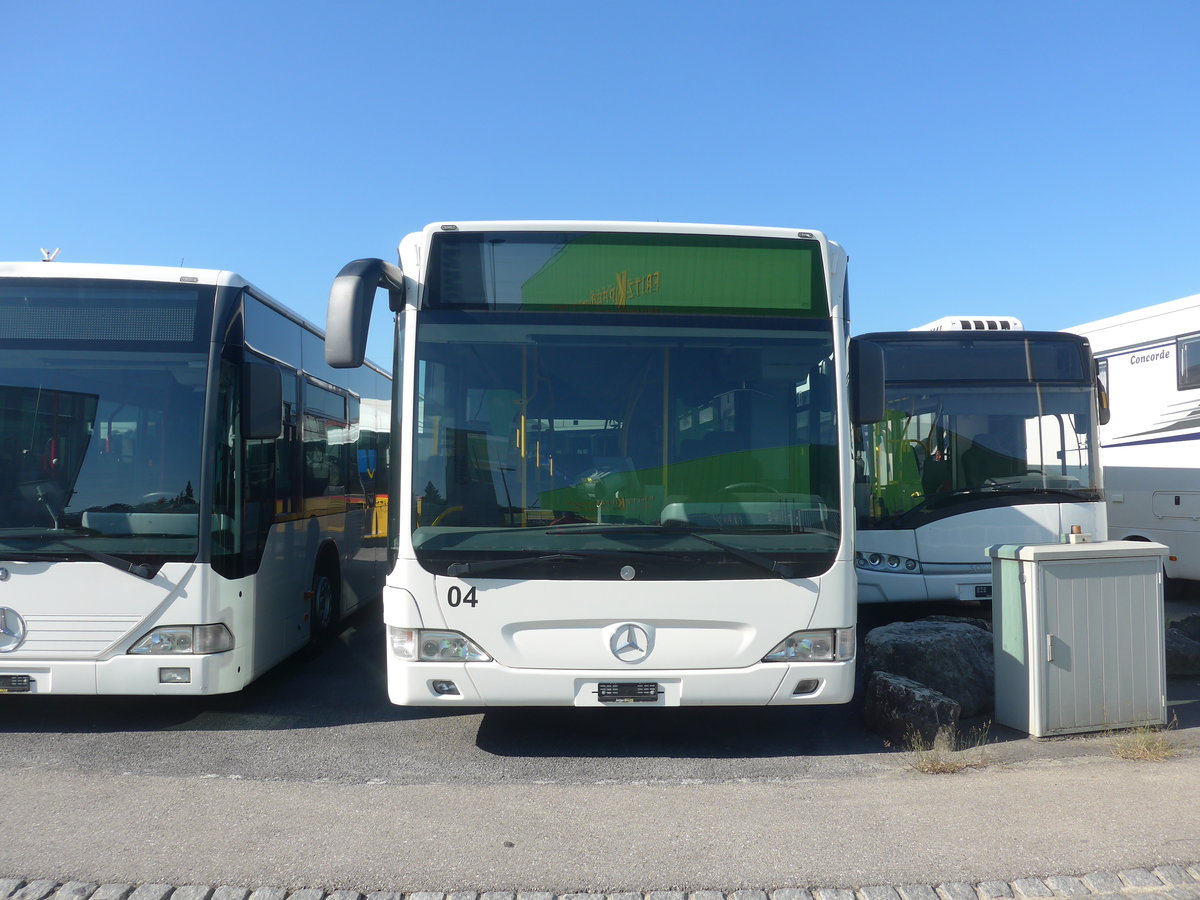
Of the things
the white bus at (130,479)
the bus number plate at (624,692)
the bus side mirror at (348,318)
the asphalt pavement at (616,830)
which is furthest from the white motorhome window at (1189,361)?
the white bus at (130,479)

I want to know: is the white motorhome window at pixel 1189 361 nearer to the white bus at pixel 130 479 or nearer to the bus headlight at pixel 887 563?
the bus headlight at pixel 887 563

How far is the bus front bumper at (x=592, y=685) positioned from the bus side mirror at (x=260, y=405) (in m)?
1.89

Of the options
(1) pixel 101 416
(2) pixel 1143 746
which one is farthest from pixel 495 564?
(2) pixel 1143 746

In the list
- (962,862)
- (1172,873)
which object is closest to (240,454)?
(962,862)

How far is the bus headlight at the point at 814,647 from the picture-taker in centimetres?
604

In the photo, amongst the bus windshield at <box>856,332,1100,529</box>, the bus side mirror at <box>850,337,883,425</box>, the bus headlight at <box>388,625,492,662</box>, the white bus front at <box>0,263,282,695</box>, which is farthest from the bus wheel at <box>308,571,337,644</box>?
the bus windshield at <box>856,332,1100,529</box>

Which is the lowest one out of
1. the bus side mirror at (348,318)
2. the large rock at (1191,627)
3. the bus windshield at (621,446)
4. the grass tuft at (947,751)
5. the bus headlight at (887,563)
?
the grass tuft at (947,751)

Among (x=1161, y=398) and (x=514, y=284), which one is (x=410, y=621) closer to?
(x=514, y=284)

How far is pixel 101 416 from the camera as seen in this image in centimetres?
662

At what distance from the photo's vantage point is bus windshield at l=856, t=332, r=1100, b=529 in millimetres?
10188

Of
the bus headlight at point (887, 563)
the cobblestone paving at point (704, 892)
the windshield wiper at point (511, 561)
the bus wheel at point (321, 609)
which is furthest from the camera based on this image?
the bus headlight at point (887, 563)

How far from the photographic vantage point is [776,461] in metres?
6.14

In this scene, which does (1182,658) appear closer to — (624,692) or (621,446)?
(624,692)

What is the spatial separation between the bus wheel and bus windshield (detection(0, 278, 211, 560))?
252cm
